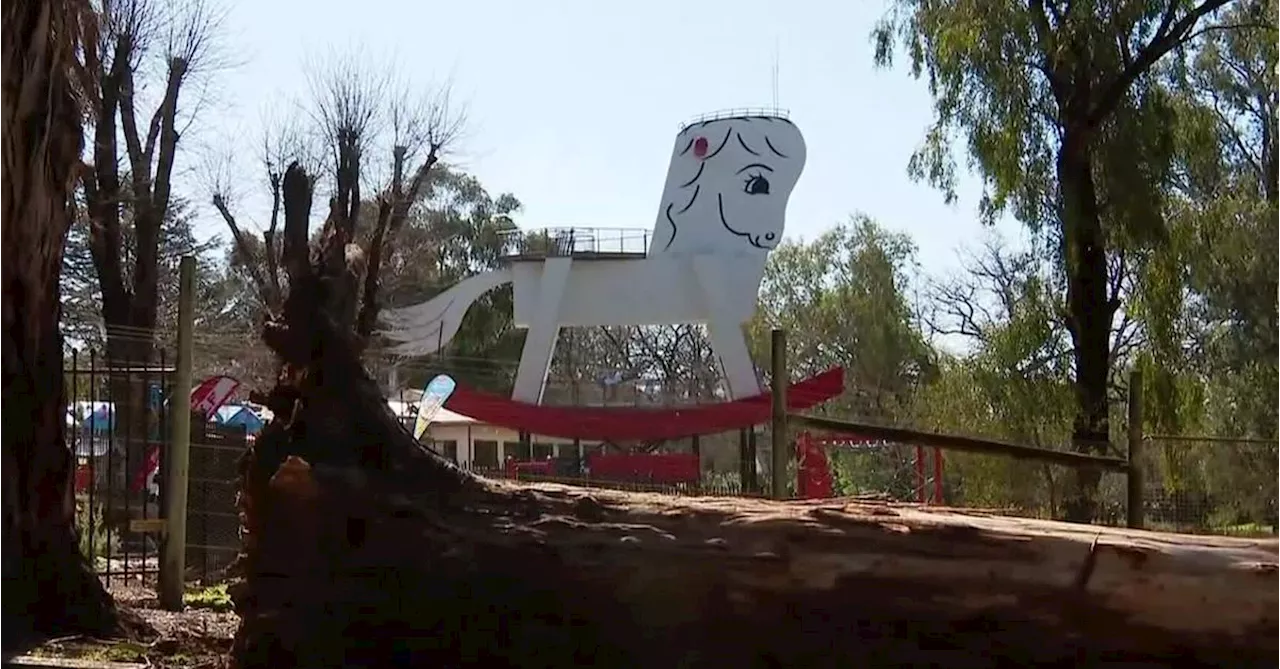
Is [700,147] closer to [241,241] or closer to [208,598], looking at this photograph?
[241,241]

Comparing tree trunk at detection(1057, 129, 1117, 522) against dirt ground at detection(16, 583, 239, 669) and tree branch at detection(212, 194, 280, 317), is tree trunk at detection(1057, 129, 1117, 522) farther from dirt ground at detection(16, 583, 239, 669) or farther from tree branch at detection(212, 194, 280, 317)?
tree branch at detection(212, 194, 280, 317)

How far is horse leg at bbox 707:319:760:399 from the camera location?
97.6ft

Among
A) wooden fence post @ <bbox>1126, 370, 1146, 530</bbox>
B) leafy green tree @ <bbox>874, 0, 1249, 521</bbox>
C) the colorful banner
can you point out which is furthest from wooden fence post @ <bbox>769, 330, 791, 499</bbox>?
the colorful banner

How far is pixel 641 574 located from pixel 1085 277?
A: 12718 millimetres

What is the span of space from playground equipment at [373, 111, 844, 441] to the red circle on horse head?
0.9 inches

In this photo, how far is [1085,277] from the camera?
16234 millimetres

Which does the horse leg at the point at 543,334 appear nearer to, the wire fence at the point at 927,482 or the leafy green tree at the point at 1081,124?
the wire fence at the point at 927,482

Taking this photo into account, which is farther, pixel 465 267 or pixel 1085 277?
pixel 465 267

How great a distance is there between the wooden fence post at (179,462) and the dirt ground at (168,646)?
25 centimetres

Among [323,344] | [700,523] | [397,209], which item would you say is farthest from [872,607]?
[397,209]

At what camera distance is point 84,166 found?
707cm

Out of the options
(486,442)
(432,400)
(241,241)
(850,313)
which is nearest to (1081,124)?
(432,400)

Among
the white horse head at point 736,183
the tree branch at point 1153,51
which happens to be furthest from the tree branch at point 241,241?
the tree branch at point 1153,51

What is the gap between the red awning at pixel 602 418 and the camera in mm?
28641
